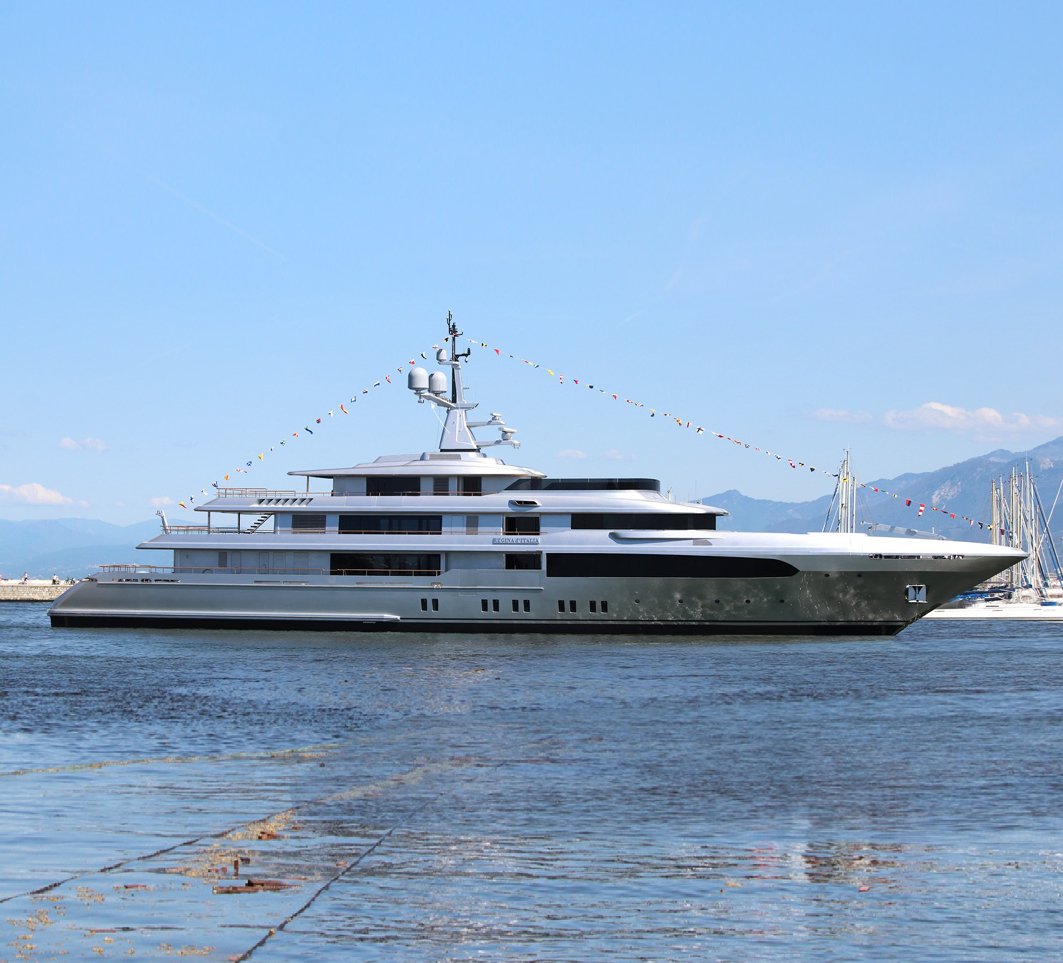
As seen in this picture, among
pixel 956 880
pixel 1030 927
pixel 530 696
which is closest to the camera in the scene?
pixel 1030 927

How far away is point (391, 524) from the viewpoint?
4059cm

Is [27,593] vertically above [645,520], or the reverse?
[645,520]

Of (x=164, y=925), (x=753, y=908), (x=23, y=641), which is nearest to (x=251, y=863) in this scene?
(x=164, y=925)

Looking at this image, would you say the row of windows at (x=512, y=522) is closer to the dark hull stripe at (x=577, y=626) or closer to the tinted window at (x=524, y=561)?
the tinted window at (x=524, y=561)

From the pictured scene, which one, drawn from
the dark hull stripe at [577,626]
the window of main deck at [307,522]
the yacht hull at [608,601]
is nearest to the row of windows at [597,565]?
the yacht hull at [608,601]

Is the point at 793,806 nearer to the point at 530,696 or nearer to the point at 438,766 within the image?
the point at 438,766

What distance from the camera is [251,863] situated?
404 inches

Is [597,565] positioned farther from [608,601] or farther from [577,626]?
[577,626]

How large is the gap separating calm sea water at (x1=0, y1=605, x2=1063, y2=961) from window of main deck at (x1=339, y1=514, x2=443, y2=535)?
12183mm

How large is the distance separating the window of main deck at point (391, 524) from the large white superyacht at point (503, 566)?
0.05 meters

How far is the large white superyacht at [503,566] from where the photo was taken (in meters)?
37.8

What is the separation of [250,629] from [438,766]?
26010mm

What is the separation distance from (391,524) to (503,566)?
171 inches

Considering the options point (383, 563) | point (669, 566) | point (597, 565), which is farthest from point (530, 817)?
point (383, 563)
